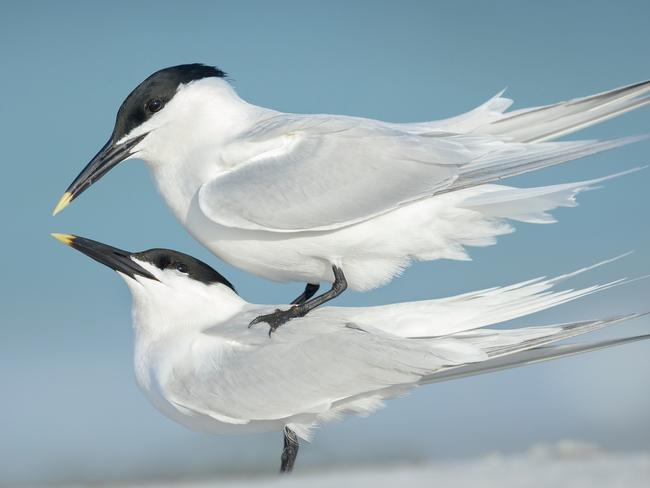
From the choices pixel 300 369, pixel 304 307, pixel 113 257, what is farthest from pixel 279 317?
pixel 113 257

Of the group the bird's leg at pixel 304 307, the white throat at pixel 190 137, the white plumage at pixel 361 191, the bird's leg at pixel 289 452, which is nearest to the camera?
the bird's leg at pixel 289 452

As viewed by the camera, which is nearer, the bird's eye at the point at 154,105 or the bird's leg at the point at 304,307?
the bird's leg at the point at 304,307

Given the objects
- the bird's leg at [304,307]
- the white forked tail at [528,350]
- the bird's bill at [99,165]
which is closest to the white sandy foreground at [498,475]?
the white forked tail at [528,350]

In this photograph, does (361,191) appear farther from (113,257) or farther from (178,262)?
(113,257)

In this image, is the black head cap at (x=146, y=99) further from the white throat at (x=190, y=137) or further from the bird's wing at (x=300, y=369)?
the bird's wing at (x=300, y=369)

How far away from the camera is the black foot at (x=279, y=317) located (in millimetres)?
5148

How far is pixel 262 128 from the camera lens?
17.5 ft

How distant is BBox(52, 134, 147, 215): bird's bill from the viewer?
211 inches

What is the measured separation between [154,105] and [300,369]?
142 cm

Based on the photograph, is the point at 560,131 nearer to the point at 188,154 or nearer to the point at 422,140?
the point at 422,140

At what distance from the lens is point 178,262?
545 centimetres

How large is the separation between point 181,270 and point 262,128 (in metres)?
0.75

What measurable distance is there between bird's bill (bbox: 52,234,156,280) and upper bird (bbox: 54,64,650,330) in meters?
0.25

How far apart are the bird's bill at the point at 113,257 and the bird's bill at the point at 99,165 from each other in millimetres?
243
